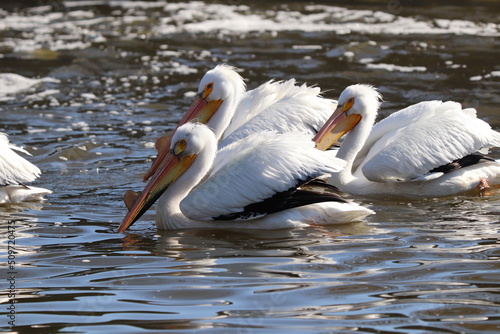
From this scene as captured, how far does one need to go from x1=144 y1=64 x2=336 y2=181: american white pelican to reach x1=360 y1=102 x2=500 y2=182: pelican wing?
2.60 ft

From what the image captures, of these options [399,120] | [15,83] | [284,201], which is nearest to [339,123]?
[399,120]

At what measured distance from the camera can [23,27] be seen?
49.6ft

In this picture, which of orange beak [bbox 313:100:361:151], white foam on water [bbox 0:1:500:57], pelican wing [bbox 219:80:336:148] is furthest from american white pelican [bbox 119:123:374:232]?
white foam on water [bbox 0:1:500:57]

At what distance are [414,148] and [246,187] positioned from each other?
59.6 inches

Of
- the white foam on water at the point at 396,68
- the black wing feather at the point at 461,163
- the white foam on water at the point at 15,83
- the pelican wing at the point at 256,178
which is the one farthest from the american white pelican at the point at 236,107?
the white foam on water at the point at 15,83

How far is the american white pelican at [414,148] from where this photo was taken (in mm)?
6434

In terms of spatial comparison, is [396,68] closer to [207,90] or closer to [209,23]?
[209,23]

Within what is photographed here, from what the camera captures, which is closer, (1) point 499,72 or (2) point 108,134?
(2) point 108,134

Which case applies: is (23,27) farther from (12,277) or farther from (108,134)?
(12,277)

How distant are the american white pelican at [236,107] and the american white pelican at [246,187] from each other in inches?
49.1

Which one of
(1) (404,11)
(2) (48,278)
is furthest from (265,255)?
(1) (404,11)

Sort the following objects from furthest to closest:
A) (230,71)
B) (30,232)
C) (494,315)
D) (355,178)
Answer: (230,71) < (355,178) < (30,232) < (494,315)

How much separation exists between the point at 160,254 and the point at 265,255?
0.60 metres

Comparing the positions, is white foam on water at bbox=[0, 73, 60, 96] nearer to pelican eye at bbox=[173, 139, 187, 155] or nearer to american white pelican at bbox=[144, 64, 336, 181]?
american white pelican at bbox=[144, 64, 336, 181]
